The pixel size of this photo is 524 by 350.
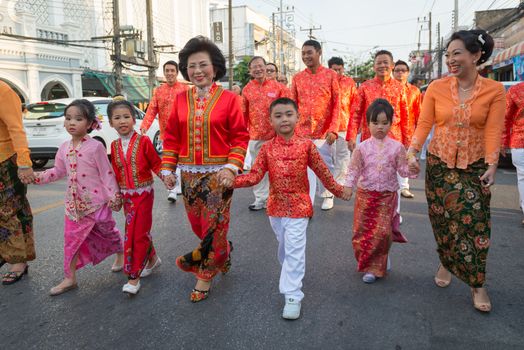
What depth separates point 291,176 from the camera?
3092 millimetres

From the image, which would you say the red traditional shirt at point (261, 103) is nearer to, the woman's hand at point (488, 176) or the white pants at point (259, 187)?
the white pants at point (259, 187)

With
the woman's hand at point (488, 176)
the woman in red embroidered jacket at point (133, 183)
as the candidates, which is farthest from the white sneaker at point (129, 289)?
the woman's hand at point (488, 176)

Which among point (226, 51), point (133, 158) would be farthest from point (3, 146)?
point (226, 51)

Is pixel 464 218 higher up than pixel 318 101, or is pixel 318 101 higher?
pixel 318 101

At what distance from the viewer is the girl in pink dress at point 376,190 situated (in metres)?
3.50

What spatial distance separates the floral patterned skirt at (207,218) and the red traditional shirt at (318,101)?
256cm

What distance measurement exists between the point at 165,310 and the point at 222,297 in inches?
16.7

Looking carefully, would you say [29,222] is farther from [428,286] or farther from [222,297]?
[428,286]

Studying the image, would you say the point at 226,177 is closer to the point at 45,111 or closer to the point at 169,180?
the point at 169,180

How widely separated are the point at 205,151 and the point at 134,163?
635 millimetres

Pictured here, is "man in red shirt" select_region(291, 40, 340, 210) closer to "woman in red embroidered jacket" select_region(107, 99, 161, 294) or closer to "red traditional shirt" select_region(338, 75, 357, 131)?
"red traditional shirt" select_region(338, 75, 357, 131)

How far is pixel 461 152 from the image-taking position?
3.02 m

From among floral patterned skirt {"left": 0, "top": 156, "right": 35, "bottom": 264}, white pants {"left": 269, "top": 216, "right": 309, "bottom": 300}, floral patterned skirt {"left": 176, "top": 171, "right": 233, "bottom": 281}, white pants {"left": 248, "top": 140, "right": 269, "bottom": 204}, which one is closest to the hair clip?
white pants {"left": 269, "top": 216, "right": 309, "bottom": 300}

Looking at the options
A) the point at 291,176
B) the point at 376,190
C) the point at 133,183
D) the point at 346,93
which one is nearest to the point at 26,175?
the point at 133,183
